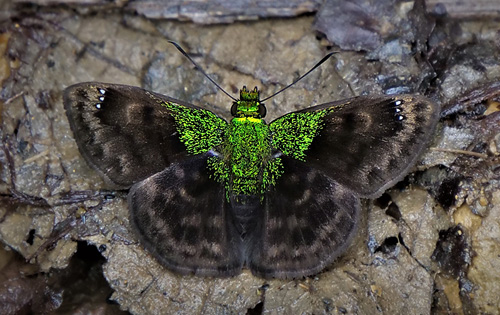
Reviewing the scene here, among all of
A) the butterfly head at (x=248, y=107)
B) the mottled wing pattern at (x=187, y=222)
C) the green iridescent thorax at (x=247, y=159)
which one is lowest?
the mottled wing pattern at (x=187, y=222)

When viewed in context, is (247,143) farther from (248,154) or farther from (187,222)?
(187,222)

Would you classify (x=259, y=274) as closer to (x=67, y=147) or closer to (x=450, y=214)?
(x=450, y=214)

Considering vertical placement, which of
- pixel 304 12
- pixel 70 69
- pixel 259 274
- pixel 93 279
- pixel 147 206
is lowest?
pixel 93 279

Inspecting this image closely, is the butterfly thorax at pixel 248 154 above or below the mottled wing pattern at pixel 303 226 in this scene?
above

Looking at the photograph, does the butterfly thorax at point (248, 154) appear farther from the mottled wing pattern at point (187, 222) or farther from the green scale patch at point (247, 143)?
the mottled wing pattern at point (187, 222)

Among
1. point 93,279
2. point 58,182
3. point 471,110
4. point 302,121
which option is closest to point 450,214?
point 471,110

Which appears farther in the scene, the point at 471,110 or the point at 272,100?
the point at 272,100

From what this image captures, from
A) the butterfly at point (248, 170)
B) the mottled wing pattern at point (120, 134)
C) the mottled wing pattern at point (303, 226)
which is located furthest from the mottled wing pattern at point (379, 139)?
the mottled wing pattern at point (120, 134)

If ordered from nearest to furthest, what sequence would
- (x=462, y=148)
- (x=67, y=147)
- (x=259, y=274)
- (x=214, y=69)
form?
(x=259, y=274) → (x=462, y=148) → (x=67, y=147) → (x=214, y=69)
